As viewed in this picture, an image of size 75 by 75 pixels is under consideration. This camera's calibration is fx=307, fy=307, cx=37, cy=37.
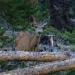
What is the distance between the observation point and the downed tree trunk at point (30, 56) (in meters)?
2.67

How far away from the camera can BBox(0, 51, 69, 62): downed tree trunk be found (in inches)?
105

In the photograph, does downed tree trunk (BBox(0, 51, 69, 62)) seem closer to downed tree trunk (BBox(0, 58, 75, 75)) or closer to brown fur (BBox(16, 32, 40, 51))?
downed tree trunk (BBox(0, 58, 75, 75))

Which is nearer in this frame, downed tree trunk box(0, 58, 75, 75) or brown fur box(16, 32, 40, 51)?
downed tree trunk box(0, 58, 75, 75)

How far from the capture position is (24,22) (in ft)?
21.4

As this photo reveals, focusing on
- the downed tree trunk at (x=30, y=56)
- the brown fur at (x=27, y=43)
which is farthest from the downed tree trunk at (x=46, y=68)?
the brown fur at (x=27, y=43)

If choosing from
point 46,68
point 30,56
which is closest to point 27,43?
point 30,56

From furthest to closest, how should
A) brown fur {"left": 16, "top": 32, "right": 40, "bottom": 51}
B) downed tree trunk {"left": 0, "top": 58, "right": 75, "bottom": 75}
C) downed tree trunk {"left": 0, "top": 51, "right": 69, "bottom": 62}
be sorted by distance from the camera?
brown fur {"left": 16, "top": 32, "right": 40, "bottom": 51}, downed tree trunk {"left": 0, "top": 51, "right": 69, "bottom": 62}, downed tree trunk {"left": 0, "top": 58, "right": 75, "bottom": 75}

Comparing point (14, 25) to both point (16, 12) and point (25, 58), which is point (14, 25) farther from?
point (25, 58)

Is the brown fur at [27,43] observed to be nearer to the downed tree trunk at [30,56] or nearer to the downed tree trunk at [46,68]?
the downed tree trunk at [30,56]

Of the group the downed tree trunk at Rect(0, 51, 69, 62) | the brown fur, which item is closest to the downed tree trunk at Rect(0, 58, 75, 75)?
the downed tree trunk at Rect(0, 51, 69, 62)

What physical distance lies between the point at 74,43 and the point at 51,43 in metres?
1.63

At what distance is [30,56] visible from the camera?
107 inches

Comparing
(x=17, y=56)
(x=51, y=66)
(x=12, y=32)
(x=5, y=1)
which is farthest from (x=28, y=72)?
(x=12, y=32)

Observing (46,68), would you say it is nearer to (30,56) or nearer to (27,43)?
(30,56)
